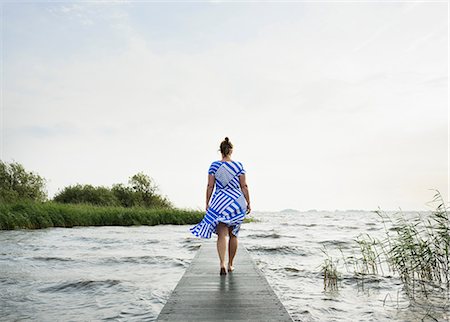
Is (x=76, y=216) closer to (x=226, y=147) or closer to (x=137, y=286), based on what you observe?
(x=137, y=286)

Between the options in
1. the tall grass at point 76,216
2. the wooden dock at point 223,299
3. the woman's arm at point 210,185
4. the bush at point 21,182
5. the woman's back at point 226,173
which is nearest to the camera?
the wooden dock at point 223,299

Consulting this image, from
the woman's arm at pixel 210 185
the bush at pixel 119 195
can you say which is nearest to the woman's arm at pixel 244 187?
the woman's arm at pixel 210 185

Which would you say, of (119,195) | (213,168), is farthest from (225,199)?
(119,195)

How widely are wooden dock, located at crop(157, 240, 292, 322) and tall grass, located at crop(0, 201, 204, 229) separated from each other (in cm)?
1983

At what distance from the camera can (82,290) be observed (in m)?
8.98

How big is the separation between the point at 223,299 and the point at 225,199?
6.01ft

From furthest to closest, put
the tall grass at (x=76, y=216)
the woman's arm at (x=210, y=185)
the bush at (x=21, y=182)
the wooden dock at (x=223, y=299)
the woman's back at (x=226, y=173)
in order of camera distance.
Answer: the bush at (x=21, y=182), the tall grass at (x=76, y=216), the woman's arm at (x=210, y=185), the woman's back at (x=226, y=173), the wooden dock at (x=223, y=299)

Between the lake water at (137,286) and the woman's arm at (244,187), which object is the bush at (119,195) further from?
the woman's arm at (244,187)

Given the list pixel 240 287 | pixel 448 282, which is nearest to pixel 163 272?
pixel 240 287

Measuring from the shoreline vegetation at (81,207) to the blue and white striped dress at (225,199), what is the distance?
813 inches

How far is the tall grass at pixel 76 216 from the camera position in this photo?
81.1ft

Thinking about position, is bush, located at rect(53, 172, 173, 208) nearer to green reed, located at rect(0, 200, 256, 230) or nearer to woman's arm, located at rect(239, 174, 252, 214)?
green reed, located at rect(0, 200, 256, 230)

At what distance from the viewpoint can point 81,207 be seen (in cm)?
3070

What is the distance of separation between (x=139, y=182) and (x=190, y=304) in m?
37.8
